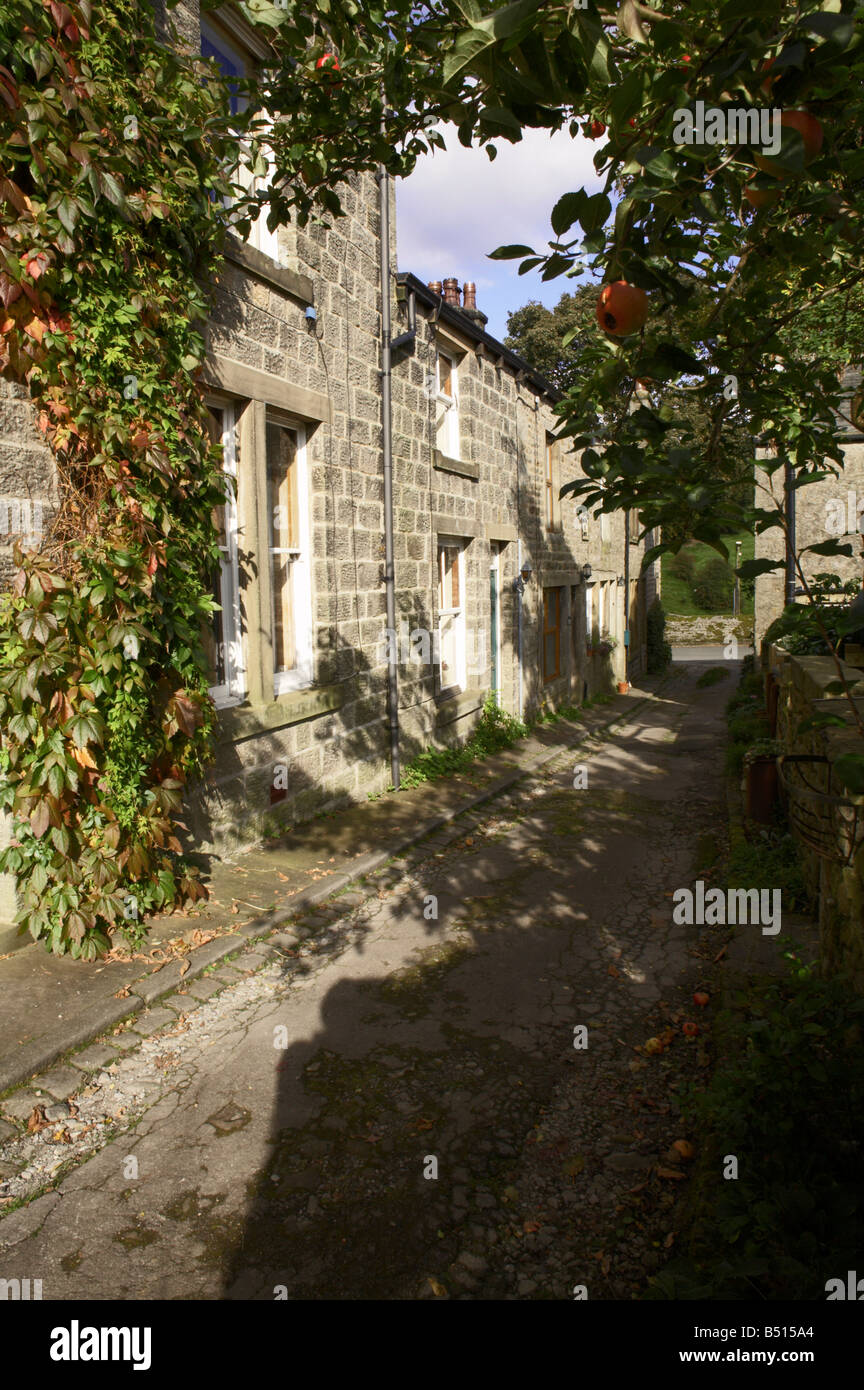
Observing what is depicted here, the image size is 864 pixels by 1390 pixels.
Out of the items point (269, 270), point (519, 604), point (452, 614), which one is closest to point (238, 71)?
point (269, 270)

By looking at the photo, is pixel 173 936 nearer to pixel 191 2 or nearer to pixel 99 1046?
pixel 99 1046

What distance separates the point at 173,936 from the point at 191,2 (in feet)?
19.9

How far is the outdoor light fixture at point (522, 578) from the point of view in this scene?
1335 centimetres

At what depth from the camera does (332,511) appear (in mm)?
7480

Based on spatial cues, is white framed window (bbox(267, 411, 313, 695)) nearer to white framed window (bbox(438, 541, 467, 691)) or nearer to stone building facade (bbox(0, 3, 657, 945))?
stone building facade (bbox(0, 3, 657, 945))

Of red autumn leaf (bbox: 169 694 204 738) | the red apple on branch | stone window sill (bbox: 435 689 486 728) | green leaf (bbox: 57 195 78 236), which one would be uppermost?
green leaf (bbox: 57 195 78 236)

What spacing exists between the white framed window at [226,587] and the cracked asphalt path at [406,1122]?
1839mm

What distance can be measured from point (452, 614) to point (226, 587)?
17.3 ft

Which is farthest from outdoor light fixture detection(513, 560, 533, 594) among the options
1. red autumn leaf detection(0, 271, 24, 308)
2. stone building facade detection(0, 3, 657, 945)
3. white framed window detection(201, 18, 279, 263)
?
red autumn leaf detection(0, 271, 24, 308)

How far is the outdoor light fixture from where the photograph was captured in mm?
13352

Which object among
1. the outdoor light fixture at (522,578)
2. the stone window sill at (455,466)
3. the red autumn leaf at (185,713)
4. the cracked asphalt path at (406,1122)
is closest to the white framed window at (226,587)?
the red autumn leaf at (185,713)

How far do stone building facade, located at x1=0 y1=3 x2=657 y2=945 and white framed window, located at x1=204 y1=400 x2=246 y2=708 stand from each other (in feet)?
0.05

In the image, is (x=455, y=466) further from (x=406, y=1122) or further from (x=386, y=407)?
(x=406, y=1122)

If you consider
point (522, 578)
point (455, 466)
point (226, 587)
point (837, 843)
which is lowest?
point (837, 843)
